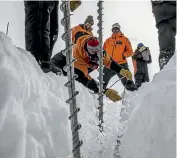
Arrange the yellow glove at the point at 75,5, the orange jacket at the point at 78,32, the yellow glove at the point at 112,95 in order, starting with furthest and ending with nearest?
the orange jacket at the point at 78,32 → the yellow glove at the point at 112,95 → the yellow glove at the point at 75,5

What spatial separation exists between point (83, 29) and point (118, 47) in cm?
117

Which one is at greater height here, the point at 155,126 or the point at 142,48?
the point at 142,48

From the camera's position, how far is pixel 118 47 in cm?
553

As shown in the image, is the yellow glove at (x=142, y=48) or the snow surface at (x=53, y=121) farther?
the yellow glove at (x=142, y=48)

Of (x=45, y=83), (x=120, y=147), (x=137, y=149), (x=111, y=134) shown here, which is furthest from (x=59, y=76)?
(x=137, y=149)

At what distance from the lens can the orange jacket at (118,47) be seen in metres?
5.41

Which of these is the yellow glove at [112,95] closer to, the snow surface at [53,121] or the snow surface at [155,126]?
the snow surface at [53,121]

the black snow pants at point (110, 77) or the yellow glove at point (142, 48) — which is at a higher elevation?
the yellow glove at point (142, 48)

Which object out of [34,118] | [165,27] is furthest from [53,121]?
[165,27]

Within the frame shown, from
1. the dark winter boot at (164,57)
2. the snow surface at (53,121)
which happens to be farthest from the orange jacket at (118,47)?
the snow surface at (53,121)

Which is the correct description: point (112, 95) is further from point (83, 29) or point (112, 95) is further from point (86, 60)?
point (83, 29)

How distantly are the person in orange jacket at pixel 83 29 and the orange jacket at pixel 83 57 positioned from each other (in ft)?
0.63

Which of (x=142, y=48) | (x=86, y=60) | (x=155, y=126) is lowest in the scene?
(x=155, y=126)

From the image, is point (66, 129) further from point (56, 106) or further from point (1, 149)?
point (1, 149)
